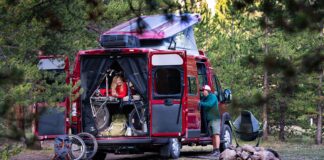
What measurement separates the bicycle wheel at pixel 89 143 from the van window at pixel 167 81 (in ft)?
5.56

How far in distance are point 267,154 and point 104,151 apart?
3.93 meters

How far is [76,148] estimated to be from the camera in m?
16.4

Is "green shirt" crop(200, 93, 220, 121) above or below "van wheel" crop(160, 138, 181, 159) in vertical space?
above

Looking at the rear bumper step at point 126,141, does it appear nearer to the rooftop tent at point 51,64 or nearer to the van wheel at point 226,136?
the rooftop tent at point 51,64

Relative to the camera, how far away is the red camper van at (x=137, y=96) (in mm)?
16094

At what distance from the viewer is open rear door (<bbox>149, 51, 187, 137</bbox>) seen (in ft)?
52.7

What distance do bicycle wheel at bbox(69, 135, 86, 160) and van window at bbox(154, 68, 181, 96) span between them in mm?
1896

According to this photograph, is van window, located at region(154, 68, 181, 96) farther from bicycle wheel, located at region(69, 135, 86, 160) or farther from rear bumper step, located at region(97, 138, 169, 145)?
bicycle wheel, located at region(69, 135, 86, 160)

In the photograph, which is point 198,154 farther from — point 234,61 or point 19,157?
point 234,61

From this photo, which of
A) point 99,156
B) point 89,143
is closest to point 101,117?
point 89,143

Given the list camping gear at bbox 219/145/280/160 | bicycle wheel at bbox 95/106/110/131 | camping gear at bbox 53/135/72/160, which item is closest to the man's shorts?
camping gear at bbox 219/145/280/160

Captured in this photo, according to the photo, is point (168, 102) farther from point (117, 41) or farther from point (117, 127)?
point (117, 41)

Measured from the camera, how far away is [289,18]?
5.29 m

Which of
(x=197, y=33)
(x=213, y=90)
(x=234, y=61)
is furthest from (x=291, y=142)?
(x=213, y=90)
